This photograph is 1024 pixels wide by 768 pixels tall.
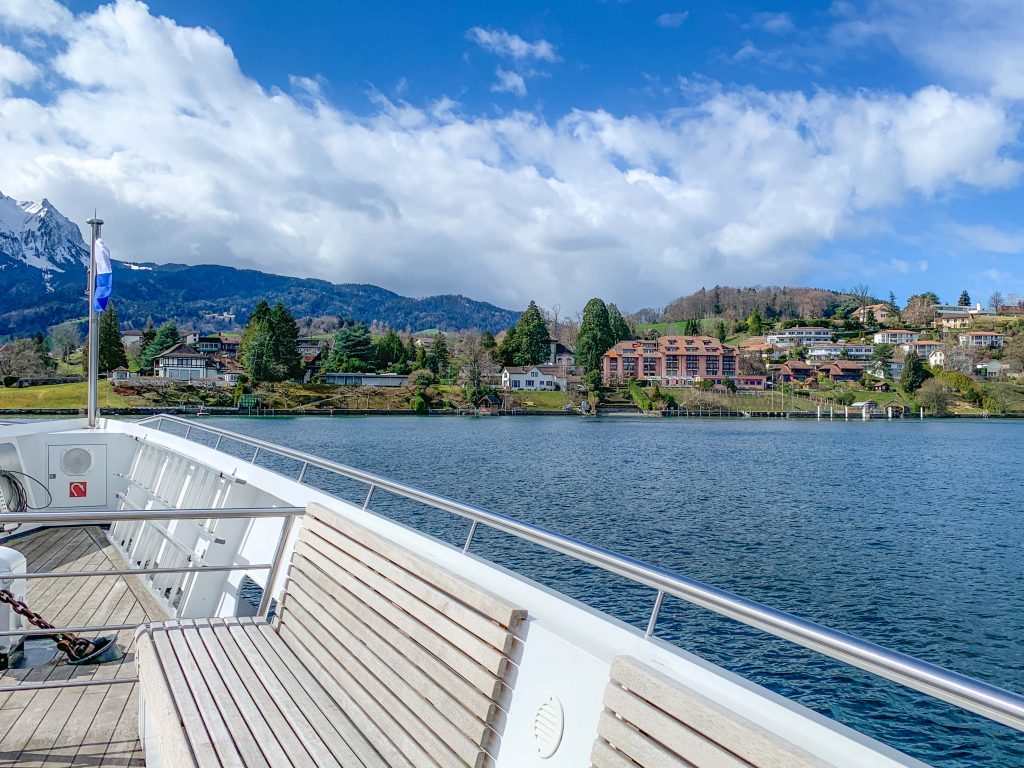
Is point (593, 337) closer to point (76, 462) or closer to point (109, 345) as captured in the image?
point (109, 345)

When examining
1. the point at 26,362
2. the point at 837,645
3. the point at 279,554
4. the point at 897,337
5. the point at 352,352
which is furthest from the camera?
the point at 897,337

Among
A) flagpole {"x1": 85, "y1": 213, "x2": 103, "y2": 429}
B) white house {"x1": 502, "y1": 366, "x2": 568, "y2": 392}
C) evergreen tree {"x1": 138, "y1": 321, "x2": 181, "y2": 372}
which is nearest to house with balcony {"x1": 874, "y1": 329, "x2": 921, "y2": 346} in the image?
white house {"x1": 502, "y1": 366, "x2": 568, "y2": 392}

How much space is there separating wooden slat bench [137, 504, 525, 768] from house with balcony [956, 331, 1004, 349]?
590 ft

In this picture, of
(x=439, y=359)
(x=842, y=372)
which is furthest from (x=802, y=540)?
(x=842, y=372)

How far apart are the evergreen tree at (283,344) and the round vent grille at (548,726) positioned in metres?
105

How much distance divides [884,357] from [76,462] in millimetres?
158334

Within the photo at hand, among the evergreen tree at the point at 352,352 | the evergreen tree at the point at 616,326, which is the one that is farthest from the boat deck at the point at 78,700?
the evergreen tree at the point at 616,326

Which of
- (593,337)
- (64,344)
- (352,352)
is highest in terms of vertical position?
(593,337)

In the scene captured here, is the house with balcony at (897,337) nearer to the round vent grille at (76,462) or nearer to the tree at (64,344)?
the tree at (64,344)

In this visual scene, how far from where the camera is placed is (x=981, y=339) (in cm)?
15938

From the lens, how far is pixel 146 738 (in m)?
3.80

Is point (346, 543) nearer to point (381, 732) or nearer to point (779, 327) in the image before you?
point (381, 732)

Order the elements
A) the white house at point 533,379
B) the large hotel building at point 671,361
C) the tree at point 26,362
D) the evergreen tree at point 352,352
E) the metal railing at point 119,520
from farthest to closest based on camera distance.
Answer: the large hotel building at point 671,361 < the white house at point 533,379 < the evergreen tree at point 352,352 < the tree at point 26,362 < the metal railing at point 119,520

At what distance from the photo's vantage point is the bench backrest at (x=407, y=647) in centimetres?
259
